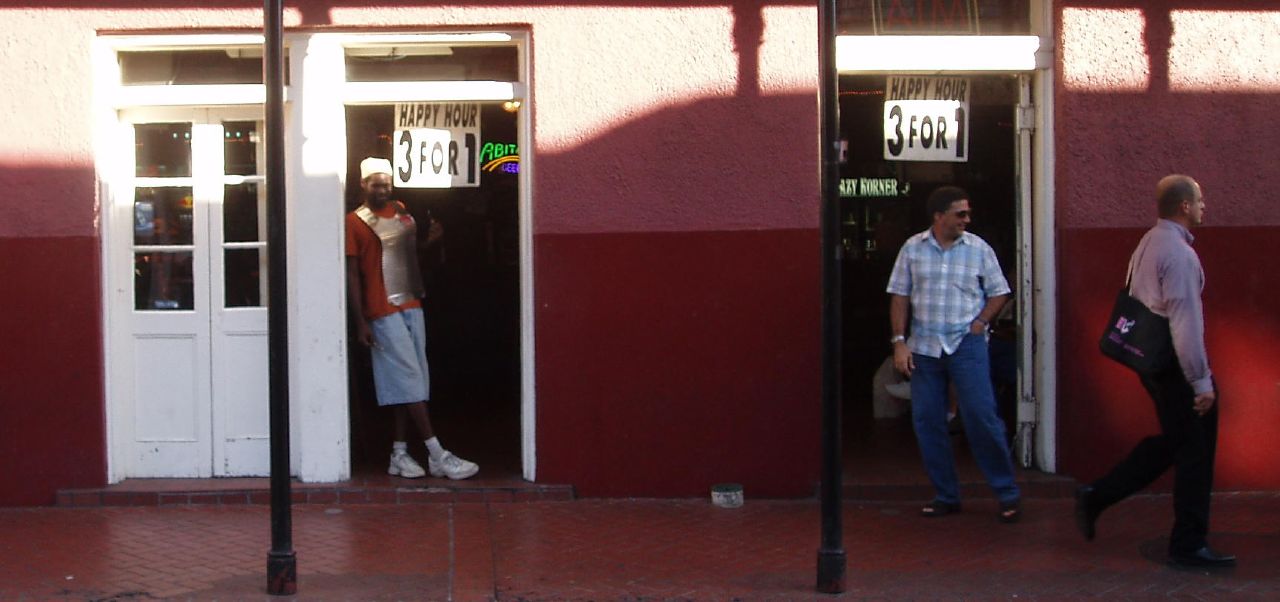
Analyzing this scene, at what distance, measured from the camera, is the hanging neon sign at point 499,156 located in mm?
11477

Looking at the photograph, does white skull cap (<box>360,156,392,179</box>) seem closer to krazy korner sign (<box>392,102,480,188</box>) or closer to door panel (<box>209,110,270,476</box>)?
krazy korner sign (<box>392,102,480,188</box>)

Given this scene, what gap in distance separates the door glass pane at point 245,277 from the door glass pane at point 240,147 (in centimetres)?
48

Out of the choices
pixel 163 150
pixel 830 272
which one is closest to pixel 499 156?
pixel 163 150

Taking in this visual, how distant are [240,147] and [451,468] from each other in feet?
7.38

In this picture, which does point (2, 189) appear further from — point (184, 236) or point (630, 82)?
point (630, 82)

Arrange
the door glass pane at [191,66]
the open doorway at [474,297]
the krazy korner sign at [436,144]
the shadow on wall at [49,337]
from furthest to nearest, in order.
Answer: the open doorway at [474,297] → the krazy korner sign at [436,144] → the door glass pane at [191,66] → the shadow on wall at [49,337]

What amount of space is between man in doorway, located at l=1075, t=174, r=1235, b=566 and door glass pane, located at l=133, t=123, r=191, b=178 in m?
5.29

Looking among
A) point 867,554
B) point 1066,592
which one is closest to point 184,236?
point 867,554

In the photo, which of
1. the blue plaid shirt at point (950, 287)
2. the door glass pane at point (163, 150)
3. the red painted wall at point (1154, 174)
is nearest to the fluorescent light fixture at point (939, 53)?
the red painted wall at point (1154, 174)

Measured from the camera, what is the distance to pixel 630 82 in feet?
26.5

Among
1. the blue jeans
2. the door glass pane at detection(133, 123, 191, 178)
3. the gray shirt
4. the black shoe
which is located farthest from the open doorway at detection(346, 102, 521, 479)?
the gray shirt

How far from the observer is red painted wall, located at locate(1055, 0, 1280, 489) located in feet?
26.9

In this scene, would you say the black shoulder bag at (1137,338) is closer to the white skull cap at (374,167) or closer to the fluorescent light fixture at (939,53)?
the fluorescent light fixture at (939,53)

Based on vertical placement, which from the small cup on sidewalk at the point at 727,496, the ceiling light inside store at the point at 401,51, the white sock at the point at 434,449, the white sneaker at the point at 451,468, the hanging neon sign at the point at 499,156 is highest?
the ceiling light inside store at the point at 401,51
